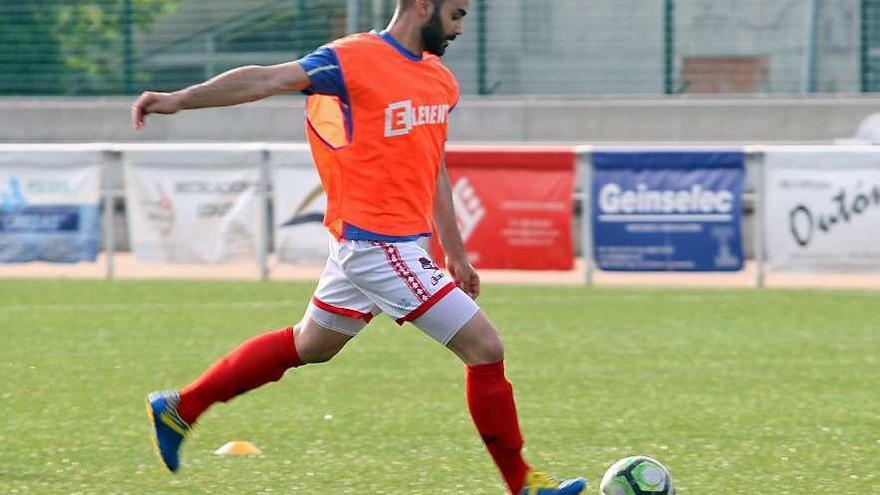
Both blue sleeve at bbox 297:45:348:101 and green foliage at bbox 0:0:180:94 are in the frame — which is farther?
green foliage at bbox 0:0:180:94

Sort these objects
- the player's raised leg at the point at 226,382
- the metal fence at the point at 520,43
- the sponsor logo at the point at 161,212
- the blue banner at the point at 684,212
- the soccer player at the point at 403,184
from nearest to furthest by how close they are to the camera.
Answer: the soccer player at the point at 403,184, the player's raised leg at the point at 226,382, the blue banner at the point at 684,212, the sponsor logo at the point at 161,212, the metal fence at the point at 520,43

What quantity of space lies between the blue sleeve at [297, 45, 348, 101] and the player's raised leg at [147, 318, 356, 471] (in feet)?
3.12

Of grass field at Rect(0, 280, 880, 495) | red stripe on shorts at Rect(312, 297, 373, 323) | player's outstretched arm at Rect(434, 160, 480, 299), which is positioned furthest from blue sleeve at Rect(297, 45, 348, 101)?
grass field at Rect(0, 280, 880, 495)

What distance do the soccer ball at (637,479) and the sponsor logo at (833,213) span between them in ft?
29.8

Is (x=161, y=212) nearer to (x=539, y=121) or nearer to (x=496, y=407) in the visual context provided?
(x=539, y=121)

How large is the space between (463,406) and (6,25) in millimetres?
14308

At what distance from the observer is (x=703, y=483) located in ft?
21.1

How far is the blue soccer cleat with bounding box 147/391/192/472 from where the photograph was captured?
6.23 meters

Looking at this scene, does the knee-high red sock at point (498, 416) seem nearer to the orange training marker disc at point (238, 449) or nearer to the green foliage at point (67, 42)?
the orange training marker disc at point (238, 449)

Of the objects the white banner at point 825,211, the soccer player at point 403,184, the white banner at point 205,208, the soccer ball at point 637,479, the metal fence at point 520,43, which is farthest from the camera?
the metal fence at point 520,43

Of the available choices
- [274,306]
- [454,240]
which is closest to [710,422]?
[454,240]

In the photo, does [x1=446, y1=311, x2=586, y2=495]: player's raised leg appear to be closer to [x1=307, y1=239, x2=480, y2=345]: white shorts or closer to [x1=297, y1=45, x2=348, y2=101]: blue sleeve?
[x1=307, y1=239, x2=480, y2=345]: white shorts

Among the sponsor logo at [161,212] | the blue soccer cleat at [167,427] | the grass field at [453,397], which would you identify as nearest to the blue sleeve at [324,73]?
the blue soccer cleat at [167,427]

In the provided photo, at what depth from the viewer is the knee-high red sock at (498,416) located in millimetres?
5746
